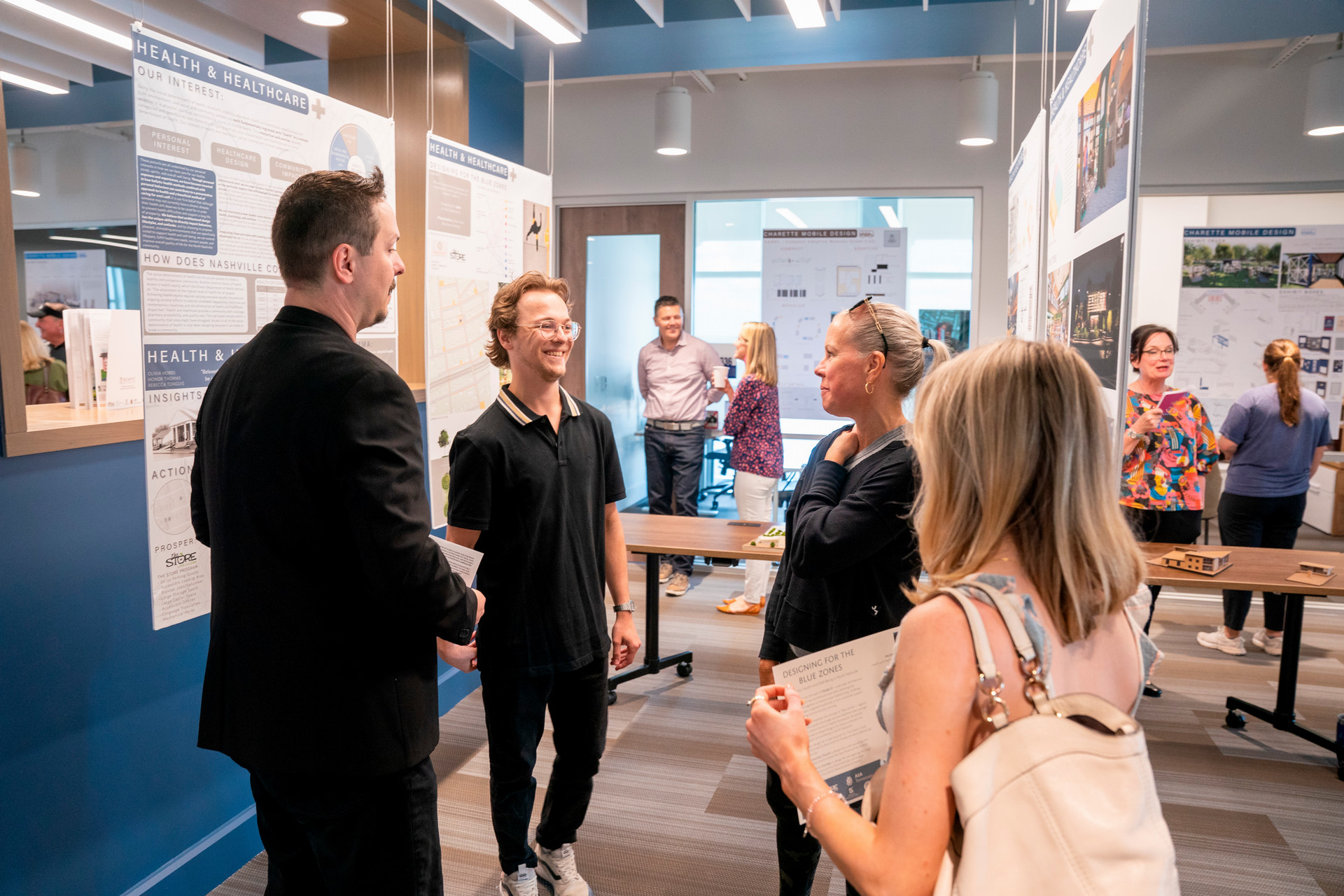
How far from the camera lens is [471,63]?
156 inches

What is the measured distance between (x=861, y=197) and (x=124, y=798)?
18.6 ft

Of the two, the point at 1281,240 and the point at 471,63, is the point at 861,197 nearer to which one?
the point at 1281,240

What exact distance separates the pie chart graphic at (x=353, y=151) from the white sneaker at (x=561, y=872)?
206cm

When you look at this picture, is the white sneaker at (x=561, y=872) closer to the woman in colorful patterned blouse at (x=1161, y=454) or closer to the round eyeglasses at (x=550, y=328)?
the round eyeglasses at (x=550, y=328)

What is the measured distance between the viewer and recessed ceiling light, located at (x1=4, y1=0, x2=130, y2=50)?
257cm

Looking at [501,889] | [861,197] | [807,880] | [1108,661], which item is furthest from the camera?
[861,197]

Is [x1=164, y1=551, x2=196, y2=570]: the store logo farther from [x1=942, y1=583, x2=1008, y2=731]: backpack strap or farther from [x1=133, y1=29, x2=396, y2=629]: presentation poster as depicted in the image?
[x1=942, y1=583, x2=1008, y2=731]: backpack strap

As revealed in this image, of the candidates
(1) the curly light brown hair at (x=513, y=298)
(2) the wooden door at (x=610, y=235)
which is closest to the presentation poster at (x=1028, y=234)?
(1) the curly light brown hair at (x=513, y=298)

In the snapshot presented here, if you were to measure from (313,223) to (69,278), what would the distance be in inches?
290

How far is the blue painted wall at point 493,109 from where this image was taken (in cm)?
396

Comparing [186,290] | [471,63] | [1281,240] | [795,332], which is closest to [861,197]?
[795,332]

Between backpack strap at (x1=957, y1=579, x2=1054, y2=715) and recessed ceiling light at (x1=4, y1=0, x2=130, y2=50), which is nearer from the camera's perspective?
backpack strap at (x1=957, y1=579, x2=1054, y2=715)

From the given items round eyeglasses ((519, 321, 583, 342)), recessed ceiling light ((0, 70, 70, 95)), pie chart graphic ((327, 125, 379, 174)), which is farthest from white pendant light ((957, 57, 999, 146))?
recessed ceiling light ((0, 70, 70, 95))

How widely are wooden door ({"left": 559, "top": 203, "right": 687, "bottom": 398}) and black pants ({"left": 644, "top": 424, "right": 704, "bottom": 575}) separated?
4.16 ft
